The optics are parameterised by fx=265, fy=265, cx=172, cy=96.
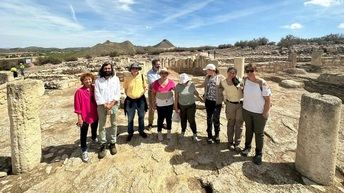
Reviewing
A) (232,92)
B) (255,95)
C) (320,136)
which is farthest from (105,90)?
(320,136)

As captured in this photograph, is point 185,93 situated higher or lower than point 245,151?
higher

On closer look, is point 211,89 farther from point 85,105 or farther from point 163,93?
point 85,105

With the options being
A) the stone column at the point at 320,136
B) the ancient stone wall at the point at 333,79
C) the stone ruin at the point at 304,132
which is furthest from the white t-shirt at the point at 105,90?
the ancient stone wall at the point at 333,79

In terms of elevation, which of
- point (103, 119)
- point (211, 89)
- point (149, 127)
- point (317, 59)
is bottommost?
point (149, 127)

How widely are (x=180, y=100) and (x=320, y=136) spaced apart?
2.54 m

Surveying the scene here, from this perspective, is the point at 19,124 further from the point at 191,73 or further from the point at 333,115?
the point at 191,73

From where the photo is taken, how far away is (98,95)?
488 centimetres

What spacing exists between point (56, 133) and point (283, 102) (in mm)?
7787

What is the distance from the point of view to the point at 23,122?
4.76 metres

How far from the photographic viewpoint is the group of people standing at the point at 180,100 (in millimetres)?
4691

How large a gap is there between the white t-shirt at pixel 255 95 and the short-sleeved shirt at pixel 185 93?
1.11 metres

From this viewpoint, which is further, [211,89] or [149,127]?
[149,127]

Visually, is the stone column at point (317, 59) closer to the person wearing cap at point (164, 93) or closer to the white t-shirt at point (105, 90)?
the person wearing cap at point (164, 93)

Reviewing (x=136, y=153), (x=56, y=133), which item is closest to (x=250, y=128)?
(x=136, y=153)
